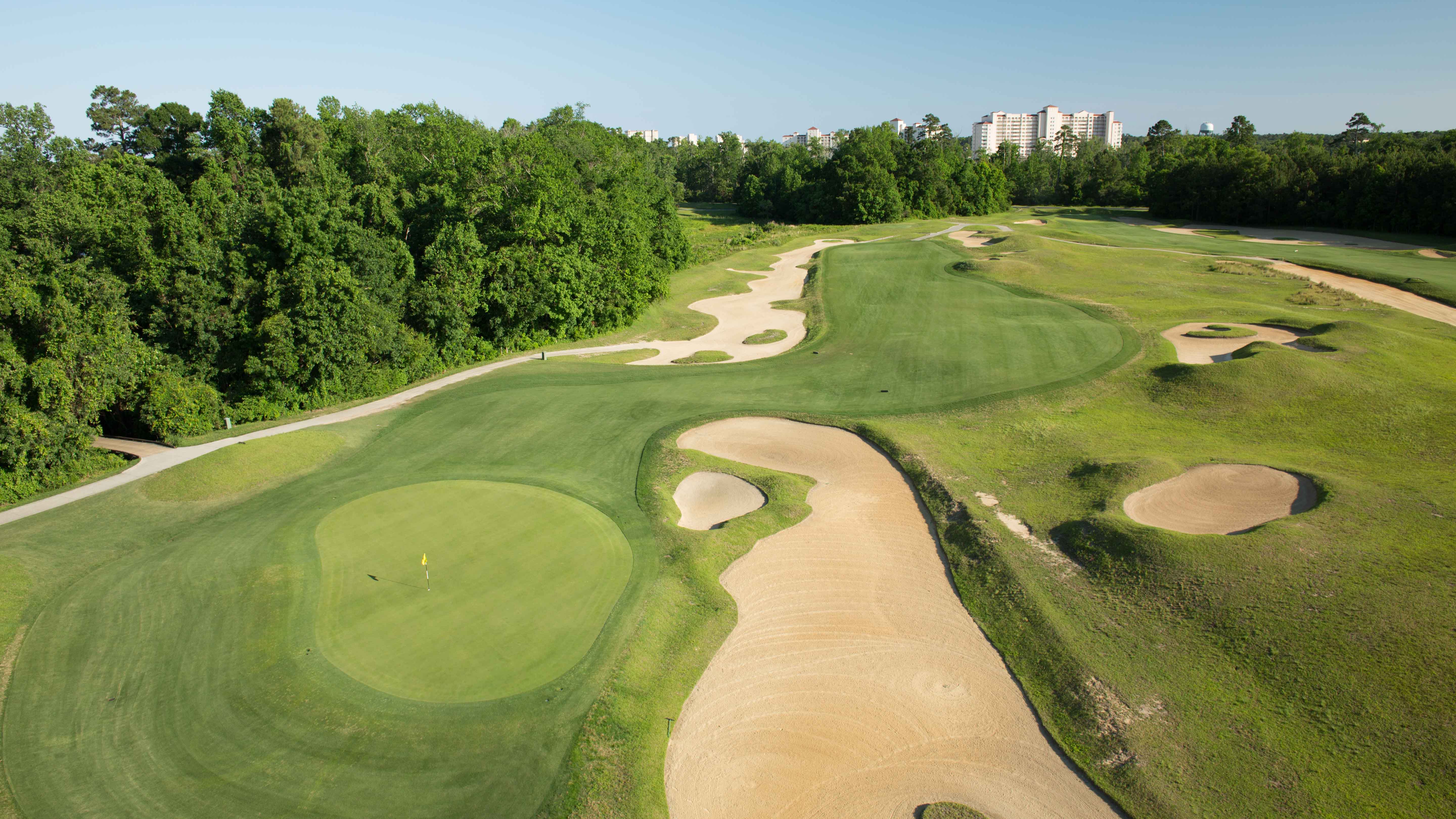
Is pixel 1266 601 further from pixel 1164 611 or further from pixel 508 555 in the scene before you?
pixel 508 555

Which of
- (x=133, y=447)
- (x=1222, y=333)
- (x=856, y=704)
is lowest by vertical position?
(x=856, y=704)

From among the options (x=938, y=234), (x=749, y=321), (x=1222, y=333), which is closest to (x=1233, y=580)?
(x=1222, y=333)

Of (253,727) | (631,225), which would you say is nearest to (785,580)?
(253,727)

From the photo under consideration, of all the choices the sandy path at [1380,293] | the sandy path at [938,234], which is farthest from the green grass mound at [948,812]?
the sandy path at [938,234]

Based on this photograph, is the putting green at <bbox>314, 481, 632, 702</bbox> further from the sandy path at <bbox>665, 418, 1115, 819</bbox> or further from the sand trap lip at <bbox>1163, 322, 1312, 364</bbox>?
the sand trap lip at <bbox>1163, 322, 1312, 364</bbox>

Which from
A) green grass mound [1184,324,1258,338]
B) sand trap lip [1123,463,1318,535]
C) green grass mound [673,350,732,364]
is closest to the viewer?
sand trap lip [1123,463,1318,535]

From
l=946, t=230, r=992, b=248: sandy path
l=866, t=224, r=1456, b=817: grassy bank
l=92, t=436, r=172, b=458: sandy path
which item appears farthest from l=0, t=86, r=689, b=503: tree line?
l=946, t=230, r=992, b=248: sandy path

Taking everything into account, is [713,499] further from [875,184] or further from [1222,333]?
[875,184]

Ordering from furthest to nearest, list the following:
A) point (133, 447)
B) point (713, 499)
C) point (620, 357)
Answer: point (620, 357) → point (133, 447) → point (713, 499)
